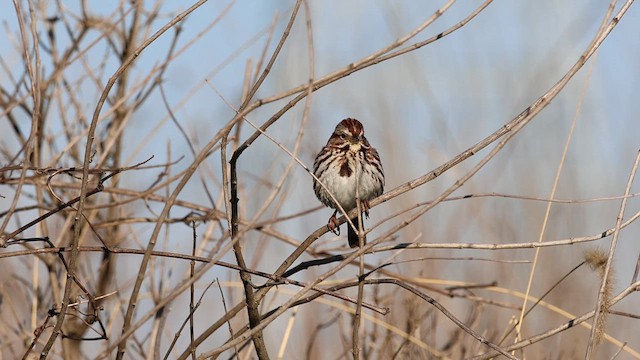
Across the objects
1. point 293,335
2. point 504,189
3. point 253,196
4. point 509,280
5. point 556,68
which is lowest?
point 293,335

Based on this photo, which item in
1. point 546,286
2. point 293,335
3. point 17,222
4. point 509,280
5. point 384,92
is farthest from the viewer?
point 384,92

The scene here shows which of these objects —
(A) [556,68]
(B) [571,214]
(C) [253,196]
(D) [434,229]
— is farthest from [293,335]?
(A) [556,68]

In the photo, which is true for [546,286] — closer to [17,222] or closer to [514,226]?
[514,226]

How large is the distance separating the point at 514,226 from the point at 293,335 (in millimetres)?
1541

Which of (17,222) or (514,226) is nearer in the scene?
(17,222)

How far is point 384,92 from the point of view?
5180mm

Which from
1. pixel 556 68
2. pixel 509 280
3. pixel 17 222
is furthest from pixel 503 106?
pixel 17 222

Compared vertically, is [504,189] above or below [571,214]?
above

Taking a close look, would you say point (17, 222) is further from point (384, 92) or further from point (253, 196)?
point (384, 92)

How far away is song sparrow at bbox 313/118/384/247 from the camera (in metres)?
3.93

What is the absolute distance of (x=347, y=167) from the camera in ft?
12.9

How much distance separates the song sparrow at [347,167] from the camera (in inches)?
155

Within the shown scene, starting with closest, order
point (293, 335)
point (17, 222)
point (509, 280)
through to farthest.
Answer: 1. point (17, 222)
2. point (293, 335)
3. point (509, 280)

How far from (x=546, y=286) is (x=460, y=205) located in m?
0.62
